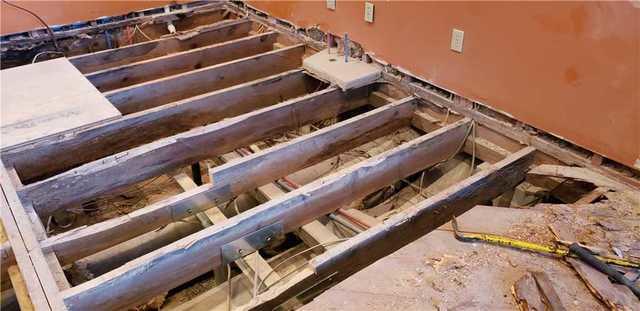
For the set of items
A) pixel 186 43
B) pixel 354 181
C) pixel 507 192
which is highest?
pixel 186 43

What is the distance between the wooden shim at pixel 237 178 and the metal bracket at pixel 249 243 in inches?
11.4

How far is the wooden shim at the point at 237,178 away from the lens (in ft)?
5.66

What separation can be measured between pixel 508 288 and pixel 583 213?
53 cm

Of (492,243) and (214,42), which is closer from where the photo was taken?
(492,243)

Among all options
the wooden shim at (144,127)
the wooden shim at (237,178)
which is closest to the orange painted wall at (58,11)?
the wooden shim at (144,127)

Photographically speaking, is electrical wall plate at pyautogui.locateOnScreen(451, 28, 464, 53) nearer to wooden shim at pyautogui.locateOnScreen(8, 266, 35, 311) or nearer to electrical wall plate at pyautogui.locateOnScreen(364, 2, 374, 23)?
electrical wall plate at pyautogui.locateOnScreen(364, 2, 374, 23)

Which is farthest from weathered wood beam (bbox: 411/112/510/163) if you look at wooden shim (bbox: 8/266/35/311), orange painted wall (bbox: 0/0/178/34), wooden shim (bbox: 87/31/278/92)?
orange painted wall (bbox: 0/0/178/34)

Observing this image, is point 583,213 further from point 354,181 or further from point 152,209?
point 152,209

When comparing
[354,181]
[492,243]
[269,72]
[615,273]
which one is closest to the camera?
[615,273]

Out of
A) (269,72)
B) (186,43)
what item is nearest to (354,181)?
(269,72)

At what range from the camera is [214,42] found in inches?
146

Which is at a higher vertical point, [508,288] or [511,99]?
[511,99]

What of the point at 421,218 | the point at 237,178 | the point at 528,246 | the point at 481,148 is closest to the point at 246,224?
the point at 237,178

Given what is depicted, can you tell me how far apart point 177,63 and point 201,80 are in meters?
0.34
